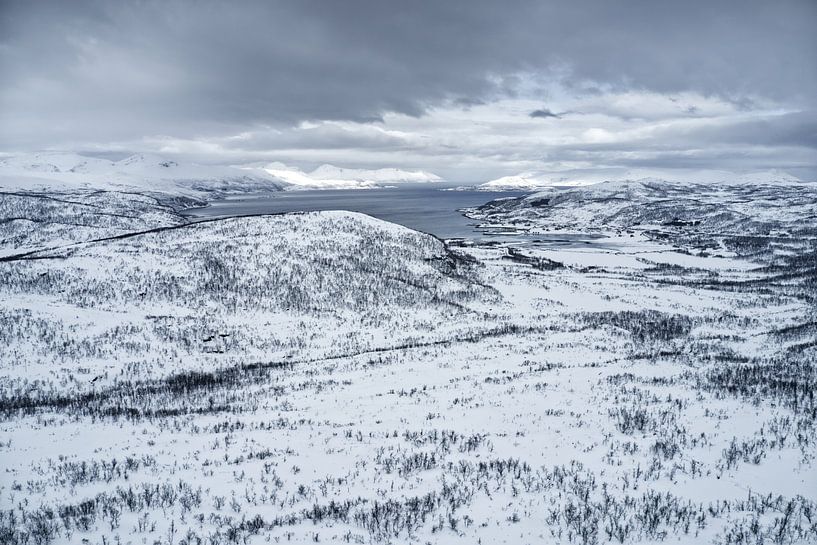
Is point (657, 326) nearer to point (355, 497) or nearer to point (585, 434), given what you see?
point (585, 434)

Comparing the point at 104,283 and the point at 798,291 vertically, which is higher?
the point at 104,283

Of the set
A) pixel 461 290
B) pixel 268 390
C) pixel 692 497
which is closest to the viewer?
pixel 692 497

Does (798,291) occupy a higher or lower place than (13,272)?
lower

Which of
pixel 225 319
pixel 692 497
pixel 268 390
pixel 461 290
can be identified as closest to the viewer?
pixel 692 497

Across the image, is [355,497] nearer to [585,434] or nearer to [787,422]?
[585,434]

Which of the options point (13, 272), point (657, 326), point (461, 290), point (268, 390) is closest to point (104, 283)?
point (13, 272)

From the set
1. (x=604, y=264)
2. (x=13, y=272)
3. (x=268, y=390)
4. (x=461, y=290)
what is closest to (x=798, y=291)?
(x=604, y=264)

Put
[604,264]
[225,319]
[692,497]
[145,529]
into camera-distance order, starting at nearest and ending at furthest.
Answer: [145,529], [692,497], [225,319], [604,264]

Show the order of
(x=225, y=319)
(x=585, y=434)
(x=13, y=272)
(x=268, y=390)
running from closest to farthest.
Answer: (x=585, y=434) < (x=268, y=390) < (x=225, y=319) < (x=13, y=272)

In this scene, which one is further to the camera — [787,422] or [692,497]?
[787,422]
